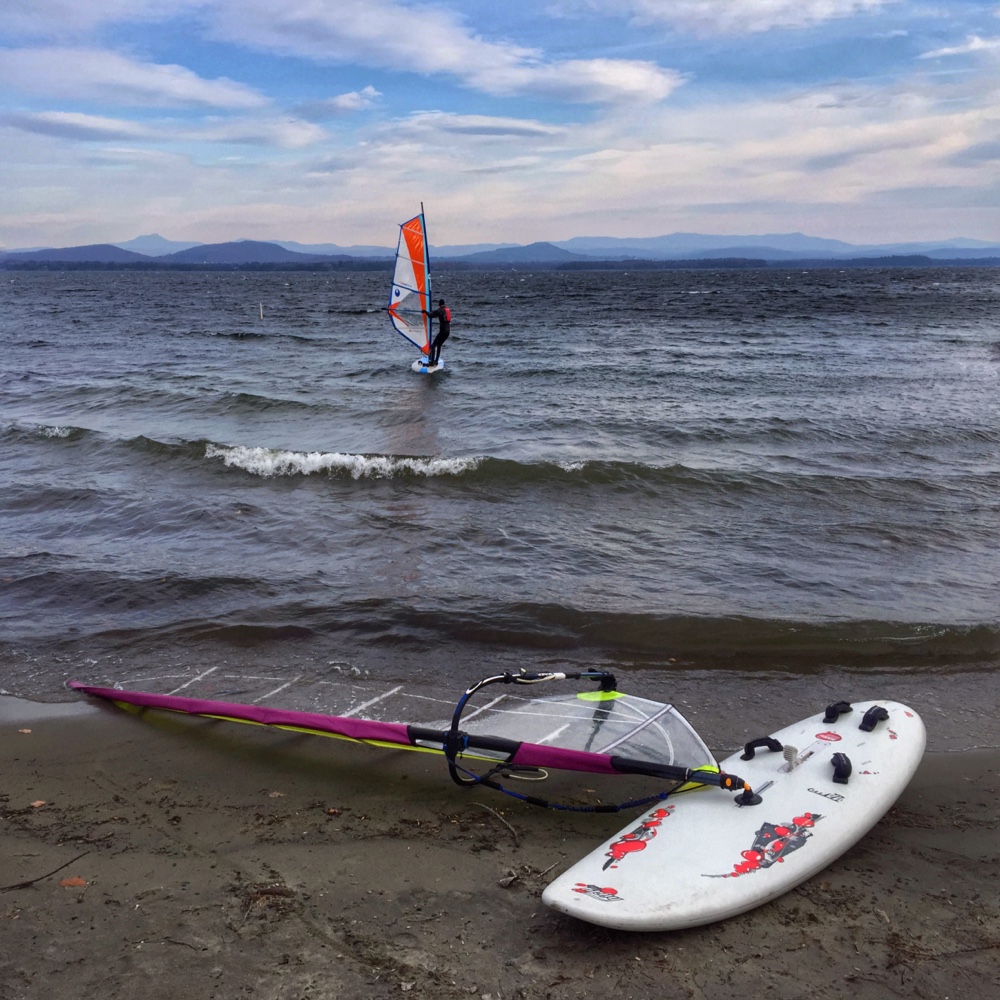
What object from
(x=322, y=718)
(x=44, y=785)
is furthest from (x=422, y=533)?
(x=44, y=785)

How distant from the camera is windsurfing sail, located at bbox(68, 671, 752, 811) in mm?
4637

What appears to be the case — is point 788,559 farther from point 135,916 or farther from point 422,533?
point 135,916

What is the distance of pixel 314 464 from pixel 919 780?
996cm

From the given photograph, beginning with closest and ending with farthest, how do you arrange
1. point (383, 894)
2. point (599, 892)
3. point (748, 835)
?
point (599, 892) < point (383, 894) < point (748, 835)

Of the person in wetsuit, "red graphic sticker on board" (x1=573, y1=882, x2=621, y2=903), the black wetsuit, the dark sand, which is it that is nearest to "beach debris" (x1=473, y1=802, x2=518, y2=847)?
the dark sand

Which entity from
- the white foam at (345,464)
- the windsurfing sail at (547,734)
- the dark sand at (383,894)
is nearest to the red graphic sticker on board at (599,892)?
the dark sand at (383,894)

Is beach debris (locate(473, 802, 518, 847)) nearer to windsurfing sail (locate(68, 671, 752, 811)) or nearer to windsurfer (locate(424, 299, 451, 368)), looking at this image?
windsurfing sail (locate(68, 671, 752, 811))

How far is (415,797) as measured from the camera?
484 centimetres

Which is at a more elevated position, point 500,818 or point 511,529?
point 511,529

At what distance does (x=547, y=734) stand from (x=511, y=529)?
519cm

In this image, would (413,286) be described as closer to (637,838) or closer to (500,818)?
(500,818)

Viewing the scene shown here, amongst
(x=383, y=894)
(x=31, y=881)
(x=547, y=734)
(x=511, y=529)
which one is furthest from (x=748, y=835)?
(x=511, y=529)

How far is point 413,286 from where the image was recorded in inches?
931

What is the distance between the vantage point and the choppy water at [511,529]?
22.4 ft
